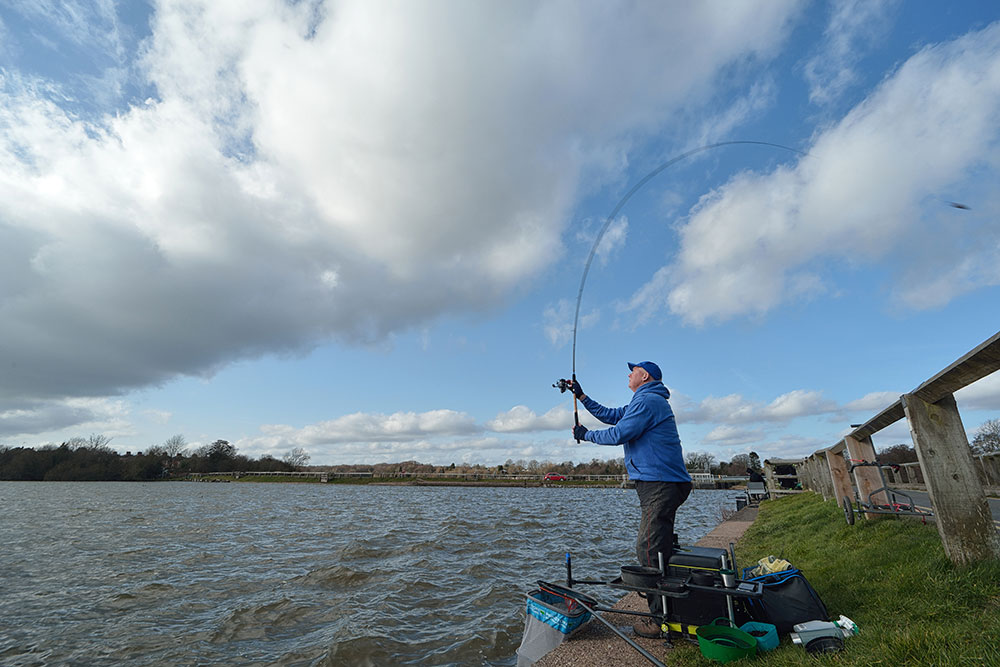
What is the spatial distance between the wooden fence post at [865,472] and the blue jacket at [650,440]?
5.36 metres

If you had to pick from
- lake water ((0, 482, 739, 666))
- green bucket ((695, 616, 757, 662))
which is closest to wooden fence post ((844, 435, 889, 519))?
lake water ((0, 482, 739, 666))

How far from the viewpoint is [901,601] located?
4105 mm

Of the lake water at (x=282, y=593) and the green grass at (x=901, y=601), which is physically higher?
the green grass at (x=901, y=601)

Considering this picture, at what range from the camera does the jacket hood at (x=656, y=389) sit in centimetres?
570

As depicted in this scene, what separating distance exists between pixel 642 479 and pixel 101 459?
161m

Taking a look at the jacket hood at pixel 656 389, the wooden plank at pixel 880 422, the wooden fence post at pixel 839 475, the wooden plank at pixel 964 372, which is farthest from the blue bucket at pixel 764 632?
the wooden fence post at pixel 839 475

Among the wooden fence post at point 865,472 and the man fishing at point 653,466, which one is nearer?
the man fishing at point 653,466

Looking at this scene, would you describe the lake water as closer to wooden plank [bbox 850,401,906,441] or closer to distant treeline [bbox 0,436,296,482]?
wooden plank [bbox 850,401,906,441]

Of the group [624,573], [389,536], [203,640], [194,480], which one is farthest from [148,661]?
[194,480]

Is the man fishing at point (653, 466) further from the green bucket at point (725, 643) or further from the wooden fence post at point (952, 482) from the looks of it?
the wooden fence post at point (952, 482)

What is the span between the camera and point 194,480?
468ft

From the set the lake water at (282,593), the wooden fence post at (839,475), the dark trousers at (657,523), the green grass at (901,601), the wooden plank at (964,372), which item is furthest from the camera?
the wooden fence post at (839,475)

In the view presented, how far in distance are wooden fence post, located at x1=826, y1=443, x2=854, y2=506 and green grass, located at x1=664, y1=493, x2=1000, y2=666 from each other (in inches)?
92.6

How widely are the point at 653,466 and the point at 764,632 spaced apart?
1.71 meters
